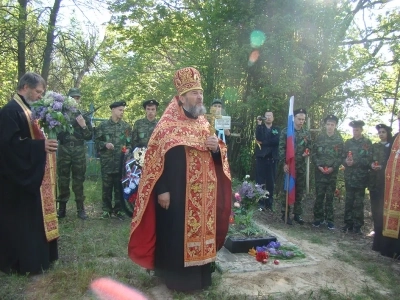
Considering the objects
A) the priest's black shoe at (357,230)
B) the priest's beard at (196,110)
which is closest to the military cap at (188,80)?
the priest's beard at (196,110)

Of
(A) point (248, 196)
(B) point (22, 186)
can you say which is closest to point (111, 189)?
(A) point (248, 196)

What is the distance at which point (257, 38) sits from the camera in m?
9.18

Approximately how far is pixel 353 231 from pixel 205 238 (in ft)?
13.7

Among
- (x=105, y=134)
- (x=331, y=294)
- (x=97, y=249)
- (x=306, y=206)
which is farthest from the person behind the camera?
(x=306, y=206)

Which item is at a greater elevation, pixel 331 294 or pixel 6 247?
pixel 6 247

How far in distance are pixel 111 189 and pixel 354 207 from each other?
14.9 ft

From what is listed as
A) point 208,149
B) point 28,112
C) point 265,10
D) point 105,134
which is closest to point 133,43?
point 265,10

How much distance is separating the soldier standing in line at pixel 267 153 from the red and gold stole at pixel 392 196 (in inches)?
106

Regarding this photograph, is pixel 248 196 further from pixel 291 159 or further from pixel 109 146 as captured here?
pixel 109 146

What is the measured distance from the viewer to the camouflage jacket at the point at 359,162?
6531 mm

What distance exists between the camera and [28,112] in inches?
161

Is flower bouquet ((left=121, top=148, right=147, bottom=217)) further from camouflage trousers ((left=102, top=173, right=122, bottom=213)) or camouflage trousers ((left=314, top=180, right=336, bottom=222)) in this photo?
camouflage trousers ((left=314, top=180, right=336, bottom=222))

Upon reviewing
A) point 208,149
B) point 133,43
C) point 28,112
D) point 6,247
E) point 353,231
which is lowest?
point 353,231

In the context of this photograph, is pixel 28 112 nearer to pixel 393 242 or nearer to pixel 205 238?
pixel 205 238
